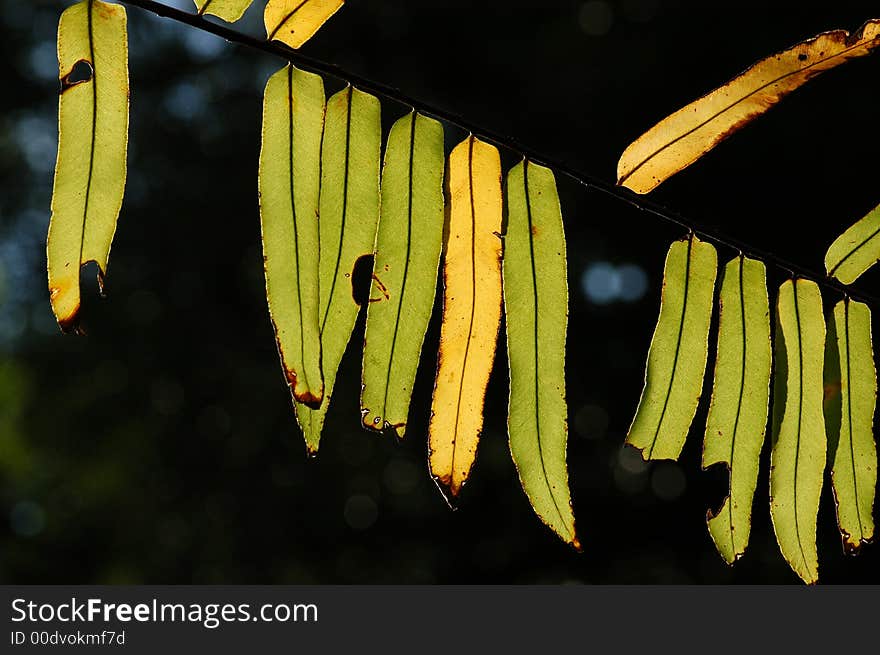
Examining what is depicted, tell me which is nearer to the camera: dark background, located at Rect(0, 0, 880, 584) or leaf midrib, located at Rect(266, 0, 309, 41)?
leaf midrib, located at Rect(266, 0, 309, 41)

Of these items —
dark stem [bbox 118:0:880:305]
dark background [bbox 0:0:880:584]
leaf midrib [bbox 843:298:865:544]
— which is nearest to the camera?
dark stem [bbox 118:0:880:305]

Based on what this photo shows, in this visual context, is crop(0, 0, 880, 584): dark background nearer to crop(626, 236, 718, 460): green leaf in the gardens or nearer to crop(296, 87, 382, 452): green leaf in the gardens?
crop(626, 236, 718, 460): green leaf in the gardens

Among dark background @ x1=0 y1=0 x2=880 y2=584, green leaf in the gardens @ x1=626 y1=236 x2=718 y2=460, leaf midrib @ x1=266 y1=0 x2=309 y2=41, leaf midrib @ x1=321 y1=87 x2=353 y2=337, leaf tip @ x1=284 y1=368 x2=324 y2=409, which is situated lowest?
leaf tip @ x1=284 y1=368 x2=324 y2=409

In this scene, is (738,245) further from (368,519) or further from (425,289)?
(368,519)

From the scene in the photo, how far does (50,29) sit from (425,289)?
195 inches

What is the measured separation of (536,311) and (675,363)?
5.0 inches

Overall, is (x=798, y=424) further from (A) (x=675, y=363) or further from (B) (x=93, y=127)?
(B) (x=93, y=127)

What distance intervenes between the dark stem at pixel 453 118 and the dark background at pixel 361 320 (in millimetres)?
2400

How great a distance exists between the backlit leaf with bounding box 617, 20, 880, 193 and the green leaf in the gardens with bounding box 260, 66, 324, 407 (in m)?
0.23

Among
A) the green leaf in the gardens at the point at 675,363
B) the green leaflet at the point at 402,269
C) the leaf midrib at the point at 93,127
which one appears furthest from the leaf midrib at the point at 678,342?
the leaf midrib at the point at 93,127

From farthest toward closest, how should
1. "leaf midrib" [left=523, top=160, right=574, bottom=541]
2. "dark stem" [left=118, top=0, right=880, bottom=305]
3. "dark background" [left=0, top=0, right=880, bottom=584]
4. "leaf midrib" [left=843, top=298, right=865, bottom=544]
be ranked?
"dark background" [left=0, top=0, right=880, bottom=584], "leaf midrib" [left=843, top=298, right=865, bottom=544], "leaf midrib" [left=523, top=160, right=574, bottom=541], "dark stem" [left=118, top=0, right=880, bottom=305]

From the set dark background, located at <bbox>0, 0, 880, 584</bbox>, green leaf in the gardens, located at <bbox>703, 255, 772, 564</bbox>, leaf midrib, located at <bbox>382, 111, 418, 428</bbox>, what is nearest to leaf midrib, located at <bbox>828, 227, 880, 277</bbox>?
green leaf in the gardens, located at <bbox>703, 255, 772, 564</bbox>

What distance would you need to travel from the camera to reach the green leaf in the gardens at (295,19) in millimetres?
532

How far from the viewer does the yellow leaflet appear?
565 mm
